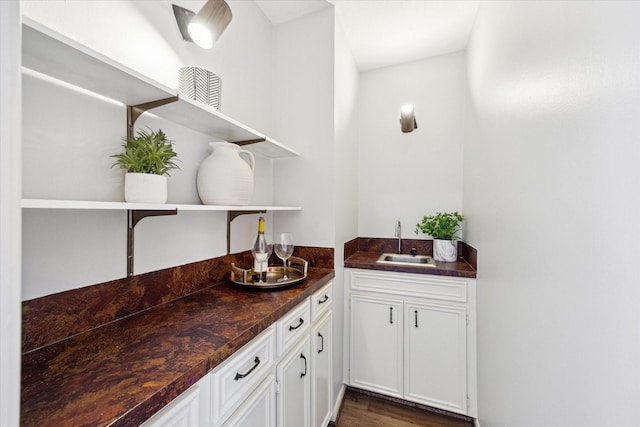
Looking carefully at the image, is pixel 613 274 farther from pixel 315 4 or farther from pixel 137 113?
pixel 315 4

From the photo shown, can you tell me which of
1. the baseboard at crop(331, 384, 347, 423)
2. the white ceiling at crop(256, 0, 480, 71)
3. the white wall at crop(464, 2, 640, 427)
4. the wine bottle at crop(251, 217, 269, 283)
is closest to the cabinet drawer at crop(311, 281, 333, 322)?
the wine bottle at crop(251, 217, 269, 283)

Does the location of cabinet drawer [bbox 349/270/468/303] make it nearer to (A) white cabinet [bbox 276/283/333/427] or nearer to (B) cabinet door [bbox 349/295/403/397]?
(B) cabinet door [bbox 349/295/403/397]

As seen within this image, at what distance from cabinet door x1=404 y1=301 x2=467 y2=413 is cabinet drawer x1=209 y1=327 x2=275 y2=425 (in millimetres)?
1167

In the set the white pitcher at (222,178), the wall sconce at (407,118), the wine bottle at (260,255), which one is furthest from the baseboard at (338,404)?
the wall sconce at (407,118)

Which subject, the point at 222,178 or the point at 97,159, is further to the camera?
the point at 222,178

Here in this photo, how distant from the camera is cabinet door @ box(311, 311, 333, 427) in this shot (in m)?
1.39

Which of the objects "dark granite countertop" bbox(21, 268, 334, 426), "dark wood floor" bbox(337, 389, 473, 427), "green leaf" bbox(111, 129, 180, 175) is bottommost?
"dark wood floor" bbox(337, 389, 473, 427)

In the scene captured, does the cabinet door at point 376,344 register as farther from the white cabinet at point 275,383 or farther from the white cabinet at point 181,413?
the white cabinet at point 181,413

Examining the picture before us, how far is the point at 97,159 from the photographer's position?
87 centimetres

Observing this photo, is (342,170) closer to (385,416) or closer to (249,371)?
(249,371)

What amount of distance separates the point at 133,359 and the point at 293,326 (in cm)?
63

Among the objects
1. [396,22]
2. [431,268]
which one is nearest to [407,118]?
[396,22]

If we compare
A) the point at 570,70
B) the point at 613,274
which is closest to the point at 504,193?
the point at 570,70

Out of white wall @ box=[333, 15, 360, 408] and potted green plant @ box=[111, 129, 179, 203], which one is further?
white wall @ box=[333, 15, 360, 408]
